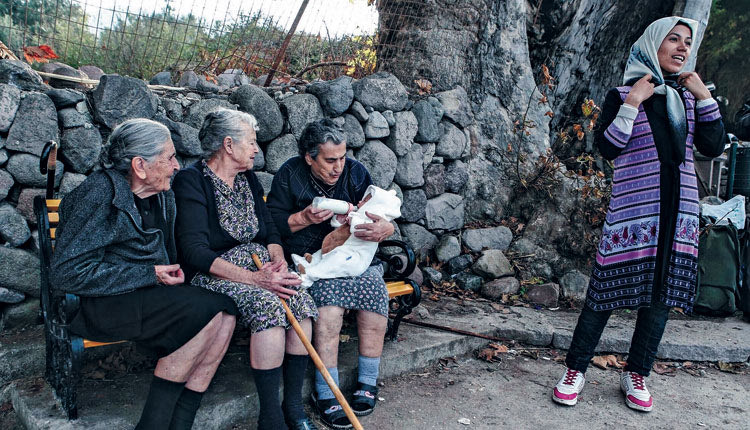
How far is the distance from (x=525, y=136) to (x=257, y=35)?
269cm

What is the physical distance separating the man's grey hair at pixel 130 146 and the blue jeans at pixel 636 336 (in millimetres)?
2357

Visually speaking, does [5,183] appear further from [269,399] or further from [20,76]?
[269,399]

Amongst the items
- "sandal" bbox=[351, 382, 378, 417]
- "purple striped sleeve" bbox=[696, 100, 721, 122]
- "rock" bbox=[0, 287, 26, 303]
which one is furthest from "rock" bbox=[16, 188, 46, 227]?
"purple striped sleeve" bbox=[696, 100, 721, 122]

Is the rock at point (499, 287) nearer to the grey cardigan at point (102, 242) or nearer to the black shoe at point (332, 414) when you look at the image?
the black shoe at point (332, 414)

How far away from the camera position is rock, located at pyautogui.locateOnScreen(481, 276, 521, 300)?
4758mm

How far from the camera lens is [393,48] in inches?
207

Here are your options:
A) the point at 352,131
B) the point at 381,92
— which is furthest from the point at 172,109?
the point at 381,92

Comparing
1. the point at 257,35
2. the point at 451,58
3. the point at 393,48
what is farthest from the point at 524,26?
the point at 257,35

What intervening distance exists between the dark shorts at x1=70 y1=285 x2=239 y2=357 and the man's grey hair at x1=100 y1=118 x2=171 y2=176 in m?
0.56

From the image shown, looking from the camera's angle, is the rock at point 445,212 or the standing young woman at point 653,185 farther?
the rock at point 445,212

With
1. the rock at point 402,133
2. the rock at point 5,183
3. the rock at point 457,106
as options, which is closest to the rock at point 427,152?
the rock at point 402,133

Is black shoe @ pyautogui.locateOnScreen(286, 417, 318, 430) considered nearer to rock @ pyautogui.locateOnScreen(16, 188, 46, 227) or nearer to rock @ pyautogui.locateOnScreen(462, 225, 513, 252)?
rock @ pyautogui.locateOnScreen(16, 188, 46, 227)

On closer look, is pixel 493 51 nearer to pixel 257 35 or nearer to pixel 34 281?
pixel 257 35

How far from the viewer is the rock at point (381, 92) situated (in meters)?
4.65
